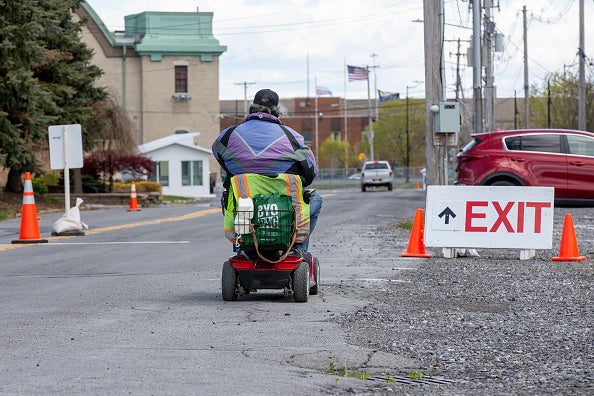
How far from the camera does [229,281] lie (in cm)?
969

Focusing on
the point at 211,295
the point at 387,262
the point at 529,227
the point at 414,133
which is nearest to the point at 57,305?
the point at 211,295

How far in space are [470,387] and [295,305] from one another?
3498mm

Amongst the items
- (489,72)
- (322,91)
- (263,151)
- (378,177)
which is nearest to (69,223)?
(263,151)

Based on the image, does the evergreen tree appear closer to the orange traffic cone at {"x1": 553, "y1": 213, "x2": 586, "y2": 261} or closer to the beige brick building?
the orange traffic cone at {"x1": 553, "y1": 213, "x2": 586, "y2": 261}

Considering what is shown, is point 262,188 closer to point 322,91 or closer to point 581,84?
point 581,84

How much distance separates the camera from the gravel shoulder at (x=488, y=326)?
21.1ft

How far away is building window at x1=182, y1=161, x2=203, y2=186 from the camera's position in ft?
206

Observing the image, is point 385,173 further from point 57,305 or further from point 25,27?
point 57,305

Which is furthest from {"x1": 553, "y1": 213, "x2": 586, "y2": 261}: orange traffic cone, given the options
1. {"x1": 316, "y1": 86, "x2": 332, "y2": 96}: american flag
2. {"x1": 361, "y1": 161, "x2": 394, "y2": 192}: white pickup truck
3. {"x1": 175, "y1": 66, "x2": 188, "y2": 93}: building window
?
{"x1": 316, "y1": 86, "x2": 332, "y2": 96}: american flag

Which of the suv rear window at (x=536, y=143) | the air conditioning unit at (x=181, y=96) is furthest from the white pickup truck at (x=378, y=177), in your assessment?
the suv rear window at (x=536, y=143)

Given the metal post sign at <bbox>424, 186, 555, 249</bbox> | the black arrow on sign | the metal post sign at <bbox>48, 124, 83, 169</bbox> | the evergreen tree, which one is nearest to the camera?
the metal post sign at <bbox>424, 186, 555, 249</bbox>

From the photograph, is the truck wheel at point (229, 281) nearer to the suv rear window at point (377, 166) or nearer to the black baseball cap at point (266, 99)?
the black baseball cap at point (266, 99)

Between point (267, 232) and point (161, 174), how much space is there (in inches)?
2123

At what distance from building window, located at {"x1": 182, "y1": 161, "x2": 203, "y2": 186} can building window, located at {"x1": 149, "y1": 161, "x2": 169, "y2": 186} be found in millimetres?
1001
